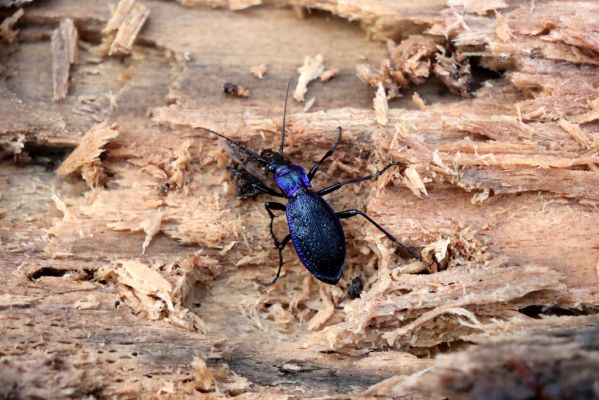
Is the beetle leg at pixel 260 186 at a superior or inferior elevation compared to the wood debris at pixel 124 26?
inferior

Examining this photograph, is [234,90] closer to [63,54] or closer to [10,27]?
[63,54]

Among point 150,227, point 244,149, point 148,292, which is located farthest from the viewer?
point 244,149

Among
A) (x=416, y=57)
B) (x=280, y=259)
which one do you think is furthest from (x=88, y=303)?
(x=416, y=57)

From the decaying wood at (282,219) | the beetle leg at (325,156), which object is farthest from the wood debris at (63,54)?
the beetle leg at (325,156)

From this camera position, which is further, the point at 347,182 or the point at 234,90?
the point at 234,90

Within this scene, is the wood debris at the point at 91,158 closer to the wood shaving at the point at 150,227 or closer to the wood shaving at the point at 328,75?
the wood shaving at the point at 150,227

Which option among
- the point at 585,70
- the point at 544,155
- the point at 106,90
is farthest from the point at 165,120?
the point at 585,70
